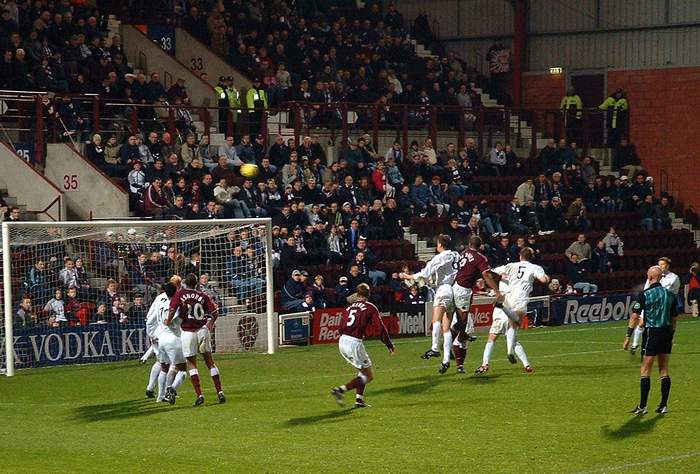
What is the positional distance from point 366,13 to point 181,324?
25621 millimetres

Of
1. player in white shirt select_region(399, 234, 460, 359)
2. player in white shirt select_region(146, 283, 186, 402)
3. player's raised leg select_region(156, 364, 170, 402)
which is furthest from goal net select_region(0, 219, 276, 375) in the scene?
player in white shirt select_region(399, 234, 460, 359)

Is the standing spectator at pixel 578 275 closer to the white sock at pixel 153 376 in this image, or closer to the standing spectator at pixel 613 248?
the standing spectator at pixel 613 248

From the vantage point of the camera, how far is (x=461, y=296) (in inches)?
827

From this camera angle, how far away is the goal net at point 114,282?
24109mm

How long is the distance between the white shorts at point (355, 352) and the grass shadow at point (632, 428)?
344 cm

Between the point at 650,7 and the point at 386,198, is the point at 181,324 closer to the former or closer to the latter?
the point at 386,198

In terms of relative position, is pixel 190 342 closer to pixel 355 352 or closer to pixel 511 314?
pixel 355 352

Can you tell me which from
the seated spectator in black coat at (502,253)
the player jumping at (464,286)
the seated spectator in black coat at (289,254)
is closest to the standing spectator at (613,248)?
the seated spectator in black coat at (502,253)

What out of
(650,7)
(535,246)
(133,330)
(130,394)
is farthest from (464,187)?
(130,394)

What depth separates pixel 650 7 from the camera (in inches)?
1593

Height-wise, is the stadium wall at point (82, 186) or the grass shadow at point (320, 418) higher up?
the stadium wall at point (82, 186)

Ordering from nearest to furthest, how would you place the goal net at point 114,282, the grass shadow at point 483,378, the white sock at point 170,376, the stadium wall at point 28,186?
the white sock at point 170,376 → the grass shadow at point 483,378 → the goal net at point 114,282 → the stadium wall at point 28,186

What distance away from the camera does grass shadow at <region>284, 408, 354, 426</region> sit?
17.2 meters

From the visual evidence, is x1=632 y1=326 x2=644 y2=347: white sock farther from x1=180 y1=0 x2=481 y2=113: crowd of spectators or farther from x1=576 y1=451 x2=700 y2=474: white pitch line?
x1=180 y1=0 x2=481 y2=113: crowd of spectators
